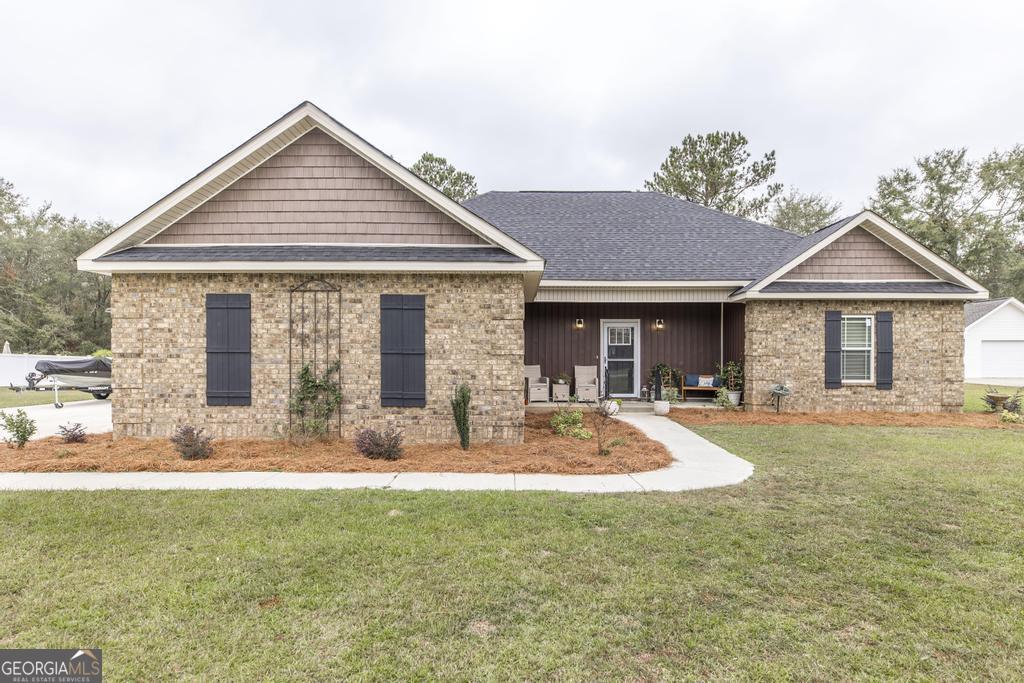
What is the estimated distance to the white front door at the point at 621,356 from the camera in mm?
13062

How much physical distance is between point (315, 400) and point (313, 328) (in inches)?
47.2

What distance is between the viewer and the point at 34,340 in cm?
3031

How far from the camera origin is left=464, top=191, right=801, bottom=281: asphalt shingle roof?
11992mm

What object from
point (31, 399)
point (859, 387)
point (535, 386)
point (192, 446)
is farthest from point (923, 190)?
point (31, 399)

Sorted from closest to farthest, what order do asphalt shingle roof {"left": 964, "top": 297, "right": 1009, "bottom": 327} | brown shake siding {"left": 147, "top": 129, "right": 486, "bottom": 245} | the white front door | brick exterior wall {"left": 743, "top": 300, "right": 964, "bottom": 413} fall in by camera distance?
1. brown shake siding {"left": 147, "top": 129, "right": 486, "bottom": 245}
2. brick exterior wall {"left": 743, "top": 300, "right": 964, "bottom": 413}
3. the white front door
4. asphalt shingle roof {"left": 964, "top": 297, "right": 1009, "bottom": 327}

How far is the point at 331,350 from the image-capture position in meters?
7.71

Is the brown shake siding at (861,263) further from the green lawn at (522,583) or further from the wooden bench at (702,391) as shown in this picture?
the green lawn at (522,583)

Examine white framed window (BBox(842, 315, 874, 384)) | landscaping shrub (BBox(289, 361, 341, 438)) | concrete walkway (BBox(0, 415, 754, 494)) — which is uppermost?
white framed window (BBox(842, 315, 874, 384))

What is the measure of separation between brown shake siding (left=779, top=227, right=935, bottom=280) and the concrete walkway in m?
6.96

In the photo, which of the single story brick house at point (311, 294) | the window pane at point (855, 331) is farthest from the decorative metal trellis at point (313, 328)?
the window pane at point (855, 331)

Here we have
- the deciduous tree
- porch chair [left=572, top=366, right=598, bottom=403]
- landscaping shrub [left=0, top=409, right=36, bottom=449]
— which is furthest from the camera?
the deciduous tree

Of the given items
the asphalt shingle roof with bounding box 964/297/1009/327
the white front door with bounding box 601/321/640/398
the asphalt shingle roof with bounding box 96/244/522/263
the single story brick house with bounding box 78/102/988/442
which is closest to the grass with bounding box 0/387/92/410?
the single story brick house with bounding box 78/102/988/442

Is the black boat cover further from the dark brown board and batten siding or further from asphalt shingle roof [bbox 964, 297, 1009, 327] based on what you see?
asphalt shingle roof [bbox 964, 297, 1009, 327]

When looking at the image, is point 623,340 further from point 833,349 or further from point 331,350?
point 331,350
